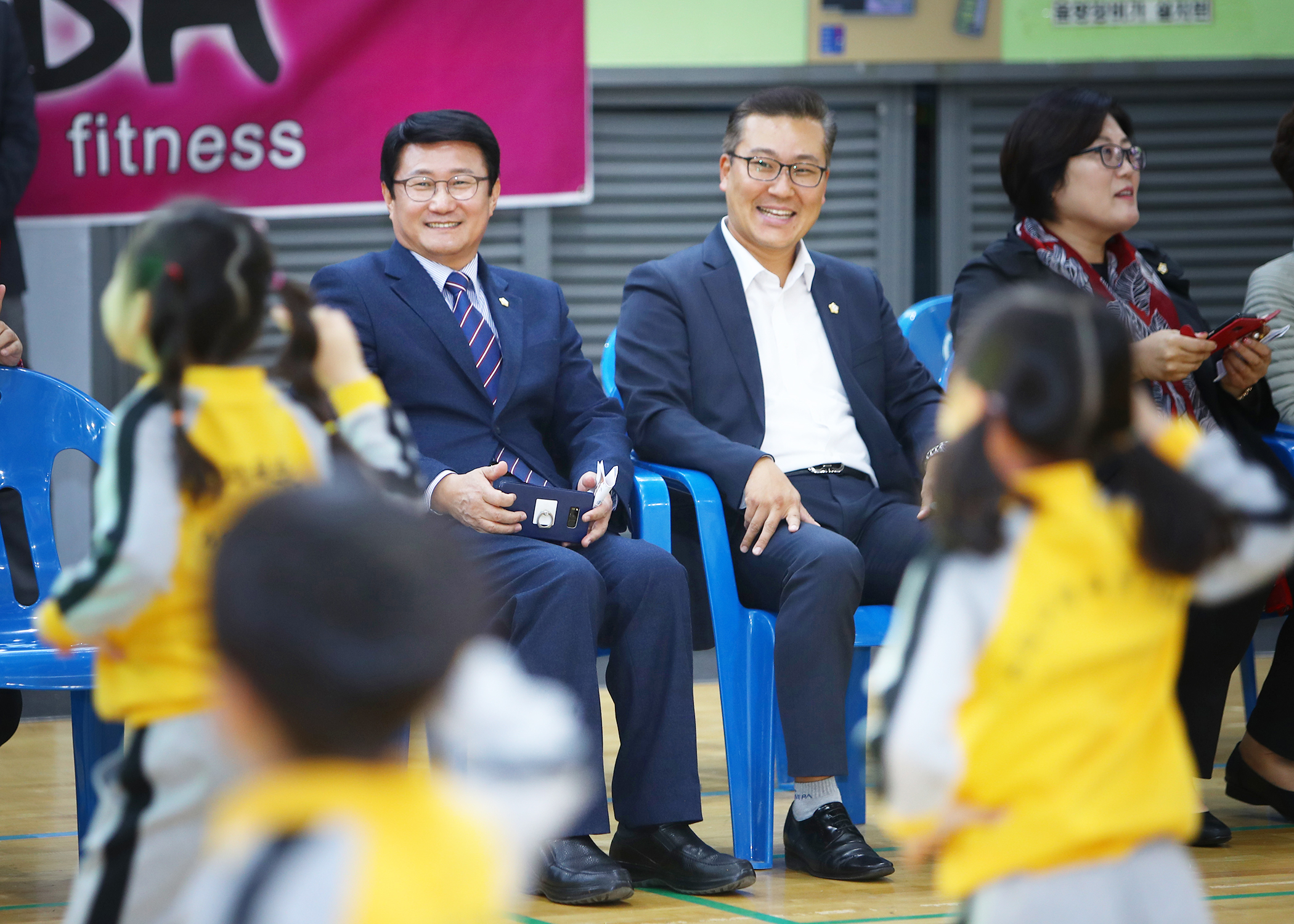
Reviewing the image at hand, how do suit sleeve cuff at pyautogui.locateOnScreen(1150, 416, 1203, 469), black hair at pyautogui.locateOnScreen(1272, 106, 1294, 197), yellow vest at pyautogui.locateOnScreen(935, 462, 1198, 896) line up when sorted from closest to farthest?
1. yellow vest at pyautogui.locateOnScreen(935, 462, 1198, 896)
2. suit sleeve cuff at pyautogui.locateOnScreen(1150, 416, 1203, 469)
3. black hair at pyautogui.locateOnScreen(1272, 106, 1294, 197)

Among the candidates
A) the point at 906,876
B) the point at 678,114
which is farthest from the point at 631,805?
the point at 678,114

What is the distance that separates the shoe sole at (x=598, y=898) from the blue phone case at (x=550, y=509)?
0.57 metres

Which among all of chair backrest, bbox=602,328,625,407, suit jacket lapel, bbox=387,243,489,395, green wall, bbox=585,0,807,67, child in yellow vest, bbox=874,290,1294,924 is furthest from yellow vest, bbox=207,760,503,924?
green wall, bbox=585,0,807,67

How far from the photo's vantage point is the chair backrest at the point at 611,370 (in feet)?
9.30

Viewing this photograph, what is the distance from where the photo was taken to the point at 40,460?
8.20 feet

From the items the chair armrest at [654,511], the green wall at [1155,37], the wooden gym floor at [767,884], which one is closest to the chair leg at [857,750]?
the wooden gym floor at [767,884]

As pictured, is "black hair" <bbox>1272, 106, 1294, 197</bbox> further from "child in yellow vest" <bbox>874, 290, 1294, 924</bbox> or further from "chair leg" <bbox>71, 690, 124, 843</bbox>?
"chair leg" <bbox>71, 690, 124, 843</bbox>

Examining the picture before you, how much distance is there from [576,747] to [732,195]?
1927 millimetres

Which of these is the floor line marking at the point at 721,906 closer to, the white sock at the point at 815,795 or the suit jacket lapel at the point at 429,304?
the white sock at the point at 815,795

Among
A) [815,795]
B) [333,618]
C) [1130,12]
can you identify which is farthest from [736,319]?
[1130,12]

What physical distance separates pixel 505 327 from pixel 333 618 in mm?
1717

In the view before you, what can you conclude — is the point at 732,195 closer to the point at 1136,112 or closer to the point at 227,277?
the point at 227,277

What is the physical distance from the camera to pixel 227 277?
147cm

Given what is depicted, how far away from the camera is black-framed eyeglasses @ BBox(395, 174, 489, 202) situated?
8.63ft
